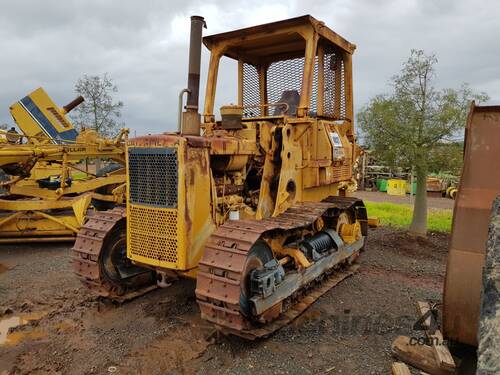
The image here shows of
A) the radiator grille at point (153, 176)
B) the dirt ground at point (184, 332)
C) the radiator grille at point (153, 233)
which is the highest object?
the radiator grille at point (153, 176)

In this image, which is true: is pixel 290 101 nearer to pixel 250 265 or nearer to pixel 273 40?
pixel 273 40

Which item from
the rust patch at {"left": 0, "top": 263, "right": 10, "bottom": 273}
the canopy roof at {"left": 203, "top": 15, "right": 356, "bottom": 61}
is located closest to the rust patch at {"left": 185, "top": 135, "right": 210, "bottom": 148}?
the canopy roof at {"left": 203, "top": 15, "right": 356, "bottom": 61}

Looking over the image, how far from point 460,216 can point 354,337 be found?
195 cm

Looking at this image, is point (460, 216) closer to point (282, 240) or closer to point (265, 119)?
point (282, 240)

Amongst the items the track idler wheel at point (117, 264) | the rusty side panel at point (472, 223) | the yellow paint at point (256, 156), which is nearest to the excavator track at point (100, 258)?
the track idler wheel at point (117, 264)

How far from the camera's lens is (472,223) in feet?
8.98

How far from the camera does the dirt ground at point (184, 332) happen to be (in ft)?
12.1

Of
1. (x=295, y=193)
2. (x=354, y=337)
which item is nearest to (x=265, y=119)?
(x=295, y=193)

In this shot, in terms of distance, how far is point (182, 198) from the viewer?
3.97m

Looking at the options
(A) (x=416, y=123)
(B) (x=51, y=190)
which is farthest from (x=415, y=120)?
(B) (x=51, y=190)

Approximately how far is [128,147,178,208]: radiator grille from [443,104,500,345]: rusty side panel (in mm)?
2428

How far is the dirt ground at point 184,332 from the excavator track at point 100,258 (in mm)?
196

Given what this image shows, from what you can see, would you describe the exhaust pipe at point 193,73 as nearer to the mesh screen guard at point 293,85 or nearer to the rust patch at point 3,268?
the mesh screen guard at point 293,85

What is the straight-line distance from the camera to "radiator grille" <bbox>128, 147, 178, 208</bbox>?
399 centimetres
